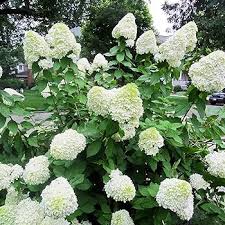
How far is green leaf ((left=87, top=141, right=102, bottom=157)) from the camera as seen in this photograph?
1.75 m

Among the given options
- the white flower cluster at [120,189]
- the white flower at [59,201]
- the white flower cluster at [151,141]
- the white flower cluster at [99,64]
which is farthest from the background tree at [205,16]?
the white flower at [59,201]

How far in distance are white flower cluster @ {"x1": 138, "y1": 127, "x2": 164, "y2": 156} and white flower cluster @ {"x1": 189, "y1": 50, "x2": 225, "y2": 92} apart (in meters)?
0.27

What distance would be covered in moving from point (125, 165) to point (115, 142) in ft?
0.38

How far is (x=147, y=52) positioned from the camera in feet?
8.04

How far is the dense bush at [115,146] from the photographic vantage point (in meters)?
1.62

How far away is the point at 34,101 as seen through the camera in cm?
220

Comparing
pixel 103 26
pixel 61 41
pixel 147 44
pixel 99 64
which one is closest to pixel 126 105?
pixel 61 41

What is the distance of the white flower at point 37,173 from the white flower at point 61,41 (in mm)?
591

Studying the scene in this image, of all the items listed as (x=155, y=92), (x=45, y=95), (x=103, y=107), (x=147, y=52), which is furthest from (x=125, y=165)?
(x=147, y=52)

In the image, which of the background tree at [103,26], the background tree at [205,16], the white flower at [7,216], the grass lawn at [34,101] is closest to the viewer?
the white flower at [7,216]

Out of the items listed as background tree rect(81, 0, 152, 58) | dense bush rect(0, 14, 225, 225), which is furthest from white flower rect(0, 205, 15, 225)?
background tree rect(81, 0, 152, 58)

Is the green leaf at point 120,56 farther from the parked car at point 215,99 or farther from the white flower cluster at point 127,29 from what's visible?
the parked car at point 215,99

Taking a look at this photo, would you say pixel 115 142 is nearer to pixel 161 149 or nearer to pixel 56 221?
pixel 161 149

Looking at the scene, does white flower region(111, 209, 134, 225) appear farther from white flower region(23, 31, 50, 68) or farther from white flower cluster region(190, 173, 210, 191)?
white flower region(23, 31, 50, 68)
